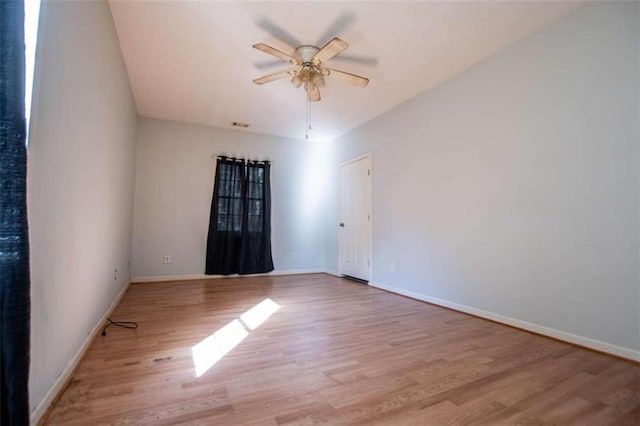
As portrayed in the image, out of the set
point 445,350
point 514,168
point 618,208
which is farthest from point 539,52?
point 445,350

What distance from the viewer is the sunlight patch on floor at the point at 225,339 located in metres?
1.83

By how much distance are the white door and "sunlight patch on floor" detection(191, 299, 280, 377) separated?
6.41 ft

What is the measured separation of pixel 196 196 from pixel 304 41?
10.4 ft

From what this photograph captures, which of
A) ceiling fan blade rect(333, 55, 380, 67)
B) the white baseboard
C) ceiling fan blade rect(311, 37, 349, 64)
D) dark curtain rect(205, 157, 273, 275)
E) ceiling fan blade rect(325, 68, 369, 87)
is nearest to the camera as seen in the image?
ceiling fan blade rect(311, 37, 349, 64)

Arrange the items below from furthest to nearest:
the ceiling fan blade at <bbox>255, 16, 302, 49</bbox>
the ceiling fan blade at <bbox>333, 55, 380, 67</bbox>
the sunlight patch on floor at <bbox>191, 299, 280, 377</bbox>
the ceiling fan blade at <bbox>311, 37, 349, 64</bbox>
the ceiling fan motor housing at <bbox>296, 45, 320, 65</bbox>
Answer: the ceiling fan blade at <bbox>333, 55, 380, 67</bbox> < the ceiling fan motor housing at <bbox>296, 45, 320, 65</bbox> < the ceiling fan blade at <bbox>255, 16, 302, 49</bbox> < the ceiling fan blade at <bbox>311, 37, 349, 64</bbox> < the sunlight patch on floor at <bbox>191, 299, 280, 377</bbox>

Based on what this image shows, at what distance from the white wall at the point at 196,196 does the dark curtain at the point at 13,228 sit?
13.6 ft

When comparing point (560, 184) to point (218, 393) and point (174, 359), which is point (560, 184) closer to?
point (218, 393)

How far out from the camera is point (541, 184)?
2.45 metres

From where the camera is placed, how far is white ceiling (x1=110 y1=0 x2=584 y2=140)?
2.26 m

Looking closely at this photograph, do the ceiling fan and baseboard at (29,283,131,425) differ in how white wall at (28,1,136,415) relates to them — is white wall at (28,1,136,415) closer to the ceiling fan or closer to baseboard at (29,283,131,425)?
baseboard at (29,283,131,425)

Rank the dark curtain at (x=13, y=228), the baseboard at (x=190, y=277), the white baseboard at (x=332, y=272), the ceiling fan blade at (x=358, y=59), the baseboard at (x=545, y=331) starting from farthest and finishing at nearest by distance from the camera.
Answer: the white baseboard at (x=332, y=272), the baseboard at (x=190, y=277), the ceiling fan blade at (x=358, y=59), the baseboard at (x=545, y=331), the dark curtain at (x=13, y=228)

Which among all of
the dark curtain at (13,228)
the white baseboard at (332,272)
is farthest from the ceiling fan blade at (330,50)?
the white baseboard at (332,272)

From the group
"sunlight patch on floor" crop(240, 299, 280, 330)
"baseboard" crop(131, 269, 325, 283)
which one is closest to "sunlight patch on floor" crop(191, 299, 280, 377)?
"sunlight patch on floor" crop(240, 299, 280, 330)

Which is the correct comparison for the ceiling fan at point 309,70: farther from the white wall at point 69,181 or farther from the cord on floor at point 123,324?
the cord on floor at point 123,324
